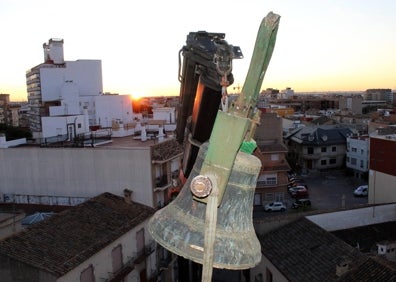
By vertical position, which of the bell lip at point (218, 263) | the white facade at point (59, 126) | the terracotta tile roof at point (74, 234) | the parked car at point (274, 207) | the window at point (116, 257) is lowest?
the parked car at point (274, 207)

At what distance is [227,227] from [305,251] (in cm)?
1662

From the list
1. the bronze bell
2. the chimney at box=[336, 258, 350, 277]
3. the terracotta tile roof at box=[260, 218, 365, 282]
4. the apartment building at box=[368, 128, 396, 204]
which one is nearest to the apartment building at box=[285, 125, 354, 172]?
the apartment building at box=[368, 128, 396, 204]

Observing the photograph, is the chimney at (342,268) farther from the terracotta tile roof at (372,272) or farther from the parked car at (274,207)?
the parked car at (274,207)

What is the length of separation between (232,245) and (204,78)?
8.89 feet

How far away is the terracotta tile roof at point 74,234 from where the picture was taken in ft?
52.4

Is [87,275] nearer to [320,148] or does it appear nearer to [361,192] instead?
[361,192]

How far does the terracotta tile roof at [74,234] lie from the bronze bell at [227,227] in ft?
43.2

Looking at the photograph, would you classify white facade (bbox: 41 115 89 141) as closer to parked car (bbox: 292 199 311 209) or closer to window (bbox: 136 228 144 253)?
window (bbox: 136 228 144 253)

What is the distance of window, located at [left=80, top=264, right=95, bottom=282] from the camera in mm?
16703

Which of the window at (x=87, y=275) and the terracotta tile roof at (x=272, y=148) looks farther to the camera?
the terracotta tile roof at (x=272, y=148)

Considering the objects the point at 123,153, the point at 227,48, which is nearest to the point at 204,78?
the point at 227,48

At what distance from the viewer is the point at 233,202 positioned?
335cm

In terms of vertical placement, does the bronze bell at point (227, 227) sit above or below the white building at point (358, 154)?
above

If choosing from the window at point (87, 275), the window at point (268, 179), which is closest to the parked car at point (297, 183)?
the window at point (268, 179)
